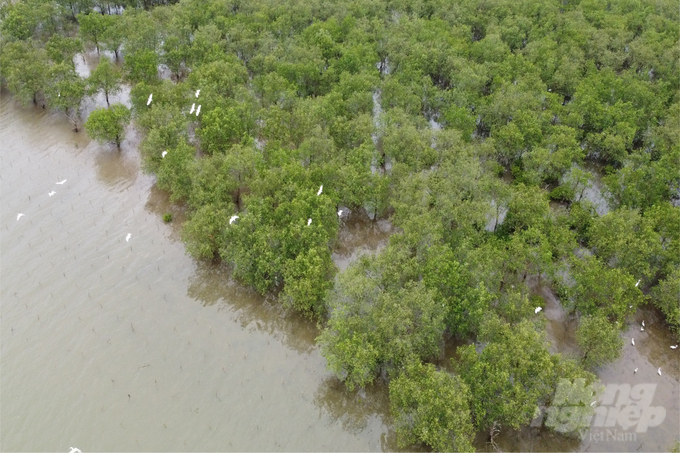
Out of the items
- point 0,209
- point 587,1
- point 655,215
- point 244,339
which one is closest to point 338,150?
point 244,339

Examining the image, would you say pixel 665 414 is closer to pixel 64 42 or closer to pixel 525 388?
pixel 525 388

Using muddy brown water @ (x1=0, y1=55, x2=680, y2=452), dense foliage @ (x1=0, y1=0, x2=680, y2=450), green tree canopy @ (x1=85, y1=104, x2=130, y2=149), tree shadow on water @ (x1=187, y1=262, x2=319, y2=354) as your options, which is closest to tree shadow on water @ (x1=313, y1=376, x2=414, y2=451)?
muddy brown water @ (x1=0, y1=55, x2=680, y2=452)

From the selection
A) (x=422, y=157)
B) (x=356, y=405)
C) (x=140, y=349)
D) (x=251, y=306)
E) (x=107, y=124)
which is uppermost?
(x=107, y=124)

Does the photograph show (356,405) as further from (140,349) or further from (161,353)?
(140,349)

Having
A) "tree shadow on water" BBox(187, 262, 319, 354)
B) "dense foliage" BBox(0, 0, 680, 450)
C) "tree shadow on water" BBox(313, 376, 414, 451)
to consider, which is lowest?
"tree shadow on water" BBox(313, 376, 414, 451)

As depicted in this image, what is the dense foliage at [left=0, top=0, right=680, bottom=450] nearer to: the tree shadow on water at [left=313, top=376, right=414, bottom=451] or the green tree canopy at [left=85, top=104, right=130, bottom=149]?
the green tree canopy at [left=85, top=104, right=130, bottom=149]

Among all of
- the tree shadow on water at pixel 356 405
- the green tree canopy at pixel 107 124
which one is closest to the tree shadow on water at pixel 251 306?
the tree shadow on water at pixel 356 405

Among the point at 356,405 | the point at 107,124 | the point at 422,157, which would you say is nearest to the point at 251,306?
the point at 356,405
